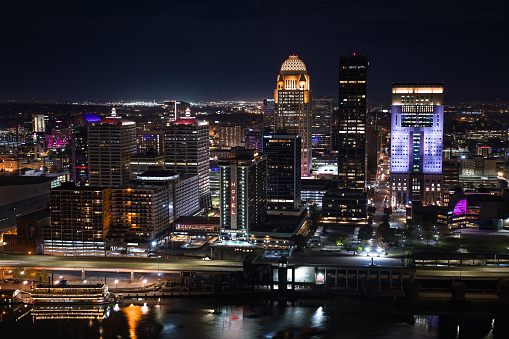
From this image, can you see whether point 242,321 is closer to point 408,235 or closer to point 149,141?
point 408,235

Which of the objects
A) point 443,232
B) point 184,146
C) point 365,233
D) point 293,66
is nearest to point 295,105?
point 293,66

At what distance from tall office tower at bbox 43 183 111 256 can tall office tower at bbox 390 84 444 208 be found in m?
18.3

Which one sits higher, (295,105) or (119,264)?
(295,105)

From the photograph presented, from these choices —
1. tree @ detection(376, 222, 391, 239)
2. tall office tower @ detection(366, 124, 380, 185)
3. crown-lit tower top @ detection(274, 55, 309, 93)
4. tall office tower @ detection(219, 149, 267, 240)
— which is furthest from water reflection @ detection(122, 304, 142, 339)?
tall office tower @ detection(366, 124, 380, 185)

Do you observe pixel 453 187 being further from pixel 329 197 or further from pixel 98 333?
pixel 98 333

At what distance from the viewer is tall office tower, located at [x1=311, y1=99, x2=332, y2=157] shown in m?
64.8

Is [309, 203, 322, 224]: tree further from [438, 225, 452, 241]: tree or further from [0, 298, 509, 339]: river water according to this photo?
[0, 298, 509, 339]: river water

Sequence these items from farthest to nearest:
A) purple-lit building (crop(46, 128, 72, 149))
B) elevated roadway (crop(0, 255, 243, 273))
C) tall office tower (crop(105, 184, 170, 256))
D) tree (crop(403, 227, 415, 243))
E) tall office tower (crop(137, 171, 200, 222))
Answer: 1. purple-lit building (crop(46, 128, 72, 149))
2. tall office tower (crop(137, 171, 200, 222))
3. tree (crop(403, 227, 415, 243))
4. tall office tower (crop(105, 184, 170, 256))
5. elevated roadway (crop(0, 255, 243, 273))

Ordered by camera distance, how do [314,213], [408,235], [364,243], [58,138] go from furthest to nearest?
[58,138] < [314,213] < [408,235] < [364,243]

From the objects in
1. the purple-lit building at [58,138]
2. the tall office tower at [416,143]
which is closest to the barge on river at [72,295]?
the tall office tower at [416,143]

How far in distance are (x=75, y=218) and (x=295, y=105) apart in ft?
69.6

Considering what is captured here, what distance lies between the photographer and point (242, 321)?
24.9m

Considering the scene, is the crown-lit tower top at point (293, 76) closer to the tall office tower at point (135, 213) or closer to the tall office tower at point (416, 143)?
the tall office tower at point (416, 143)

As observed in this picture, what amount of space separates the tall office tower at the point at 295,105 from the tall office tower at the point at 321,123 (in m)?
12.8
